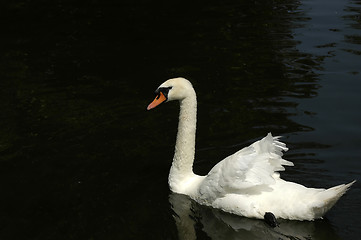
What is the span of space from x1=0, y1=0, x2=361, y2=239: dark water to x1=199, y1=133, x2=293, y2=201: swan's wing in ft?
1.34

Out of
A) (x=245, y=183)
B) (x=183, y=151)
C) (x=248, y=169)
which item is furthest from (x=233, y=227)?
(x=183, y=151)

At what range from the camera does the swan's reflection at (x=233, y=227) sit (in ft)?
22.8

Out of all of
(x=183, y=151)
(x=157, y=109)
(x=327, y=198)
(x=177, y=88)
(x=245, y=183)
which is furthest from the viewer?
(x=157, y=109)

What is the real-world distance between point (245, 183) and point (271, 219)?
557 mm

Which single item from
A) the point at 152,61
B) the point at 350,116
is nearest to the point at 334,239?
the point at 350,116

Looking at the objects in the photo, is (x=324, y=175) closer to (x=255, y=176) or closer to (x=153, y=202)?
(x=255, y=176)

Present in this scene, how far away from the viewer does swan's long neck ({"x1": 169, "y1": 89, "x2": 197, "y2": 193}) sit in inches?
323

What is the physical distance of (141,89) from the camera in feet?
39.7

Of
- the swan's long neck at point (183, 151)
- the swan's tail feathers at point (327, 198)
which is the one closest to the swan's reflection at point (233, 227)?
the swan's tail feathers at point (327, 198)

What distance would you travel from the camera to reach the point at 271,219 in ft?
22.9

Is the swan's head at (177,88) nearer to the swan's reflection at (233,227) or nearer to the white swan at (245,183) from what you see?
the white swan at (245,183)

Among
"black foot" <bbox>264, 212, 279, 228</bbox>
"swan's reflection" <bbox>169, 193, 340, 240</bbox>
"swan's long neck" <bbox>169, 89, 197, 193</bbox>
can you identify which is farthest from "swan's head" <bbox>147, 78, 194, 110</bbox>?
"black foot" <bbox>264, 212, 279, 228</bbox>

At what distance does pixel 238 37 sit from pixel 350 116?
16.9 feet

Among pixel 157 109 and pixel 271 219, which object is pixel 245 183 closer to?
pixel 271 219
